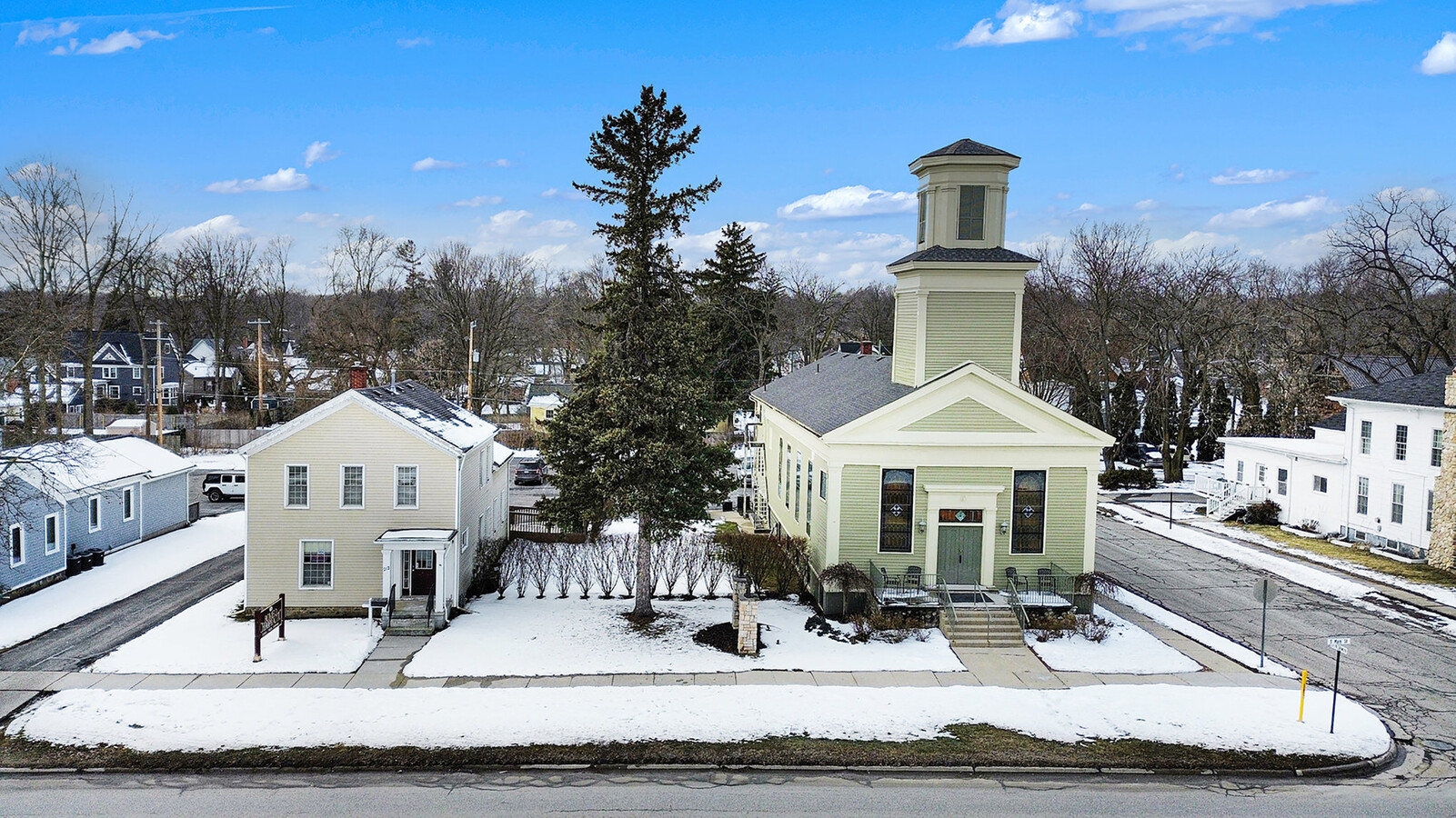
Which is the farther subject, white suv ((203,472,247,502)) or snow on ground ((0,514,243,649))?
white suv ((203,472,247,502))

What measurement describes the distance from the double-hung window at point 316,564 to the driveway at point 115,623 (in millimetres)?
3422

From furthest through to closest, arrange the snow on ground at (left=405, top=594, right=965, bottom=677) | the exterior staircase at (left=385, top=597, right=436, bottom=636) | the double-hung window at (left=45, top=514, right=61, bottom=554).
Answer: the double-hung window at (left=45, top=514, right=61, bottom=554) → the exterior staircase at (left=385, top=597, right=436, bottom=636) → the snow on ground at (left=405, top=594, right=965, bottom=677)

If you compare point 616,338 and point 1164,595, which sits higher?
point 616,338

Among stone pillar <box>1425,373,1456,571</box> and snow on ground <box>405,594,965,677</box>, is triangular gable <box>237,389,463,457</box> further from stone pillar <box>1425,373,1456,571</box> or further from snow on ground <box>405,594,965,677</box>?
stone pillar <box>1425,373,1456,571</box>

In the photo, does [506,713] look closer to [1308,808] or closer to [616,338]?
[616,338]

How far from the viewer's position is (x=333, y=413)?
74.7 feet

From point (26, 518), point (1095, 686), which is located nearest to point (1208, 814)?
point (1095, 686)

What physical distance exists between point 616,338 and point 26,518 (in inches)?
674

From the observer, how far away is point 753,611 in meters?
19.9

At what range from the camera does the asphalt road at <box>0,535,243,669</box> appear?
63.1 ft

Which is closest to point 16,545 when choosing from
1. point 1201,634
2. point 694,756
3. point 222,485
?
point 222,485

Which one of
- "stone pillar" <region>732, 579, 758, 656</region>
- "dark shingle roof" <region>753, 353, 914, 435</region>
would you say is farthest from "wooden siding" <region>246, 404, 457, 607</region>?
"dark shingle roof" <region>753, 353, 914, 435</region>

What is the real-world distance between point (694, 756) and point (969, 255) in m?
15.2

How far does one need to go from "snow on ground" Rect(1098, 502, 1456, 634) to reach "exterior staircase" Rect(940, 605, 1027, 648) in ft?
35.4
